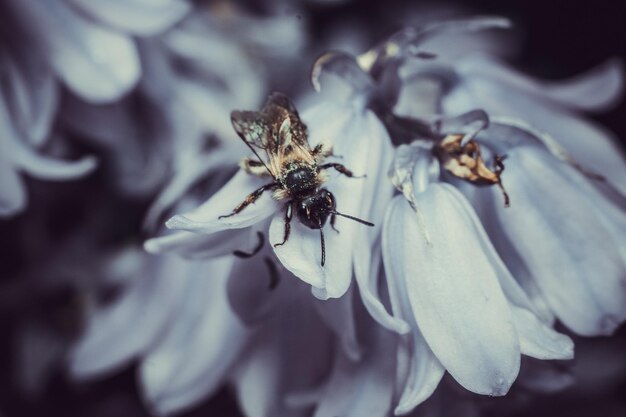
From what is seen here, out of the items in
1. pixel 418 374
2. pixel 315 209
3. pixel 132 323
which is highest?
pixel 315 209

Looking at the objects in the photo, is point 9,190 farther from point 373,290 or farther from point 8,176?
point 373,290

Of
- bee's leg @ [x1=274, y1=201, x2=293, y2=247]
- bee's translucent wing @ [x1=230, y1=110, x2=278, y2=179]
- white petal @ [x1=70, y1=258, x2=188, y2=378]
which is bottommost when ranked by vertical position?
white petal @ [x1=70, y1=258, x2=188, y2=378]

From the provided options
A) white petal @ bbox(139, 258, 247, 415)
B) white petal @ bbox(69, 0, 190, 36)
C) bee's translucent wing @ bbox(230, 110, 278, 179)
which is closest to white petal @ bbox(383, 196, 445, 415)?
bee's translucent wing @ bbox(230, 110, 278, 179)

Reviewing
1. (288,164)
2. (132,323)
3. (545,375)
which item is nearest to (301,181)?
(288,164)

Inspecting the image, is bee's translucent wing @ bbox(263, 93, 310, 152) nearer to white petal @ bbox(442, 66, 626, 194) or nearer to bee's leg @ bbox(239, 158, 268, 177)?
bee's leg @ bbox(239, 158, 268, 177)

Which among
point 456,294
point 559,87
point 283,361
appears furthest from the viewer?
point 559,87

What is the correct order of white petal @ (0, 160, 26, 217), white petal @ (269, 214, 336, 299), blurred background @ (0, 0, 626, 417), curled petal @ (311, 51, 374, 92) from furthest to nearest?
1. blurred background @ (0, 0, 626, 417)
2. white petal @ (0, 160, 26, 217)
3. curled petal @ (311, 51, 374, 92)
4. white petal @ (269, 214, 336, 299)

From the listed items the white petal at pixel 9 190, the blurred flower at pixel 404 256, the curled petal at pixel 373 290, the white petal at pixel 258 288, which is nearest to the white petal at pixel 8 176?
the white petal at pixel 9 190
